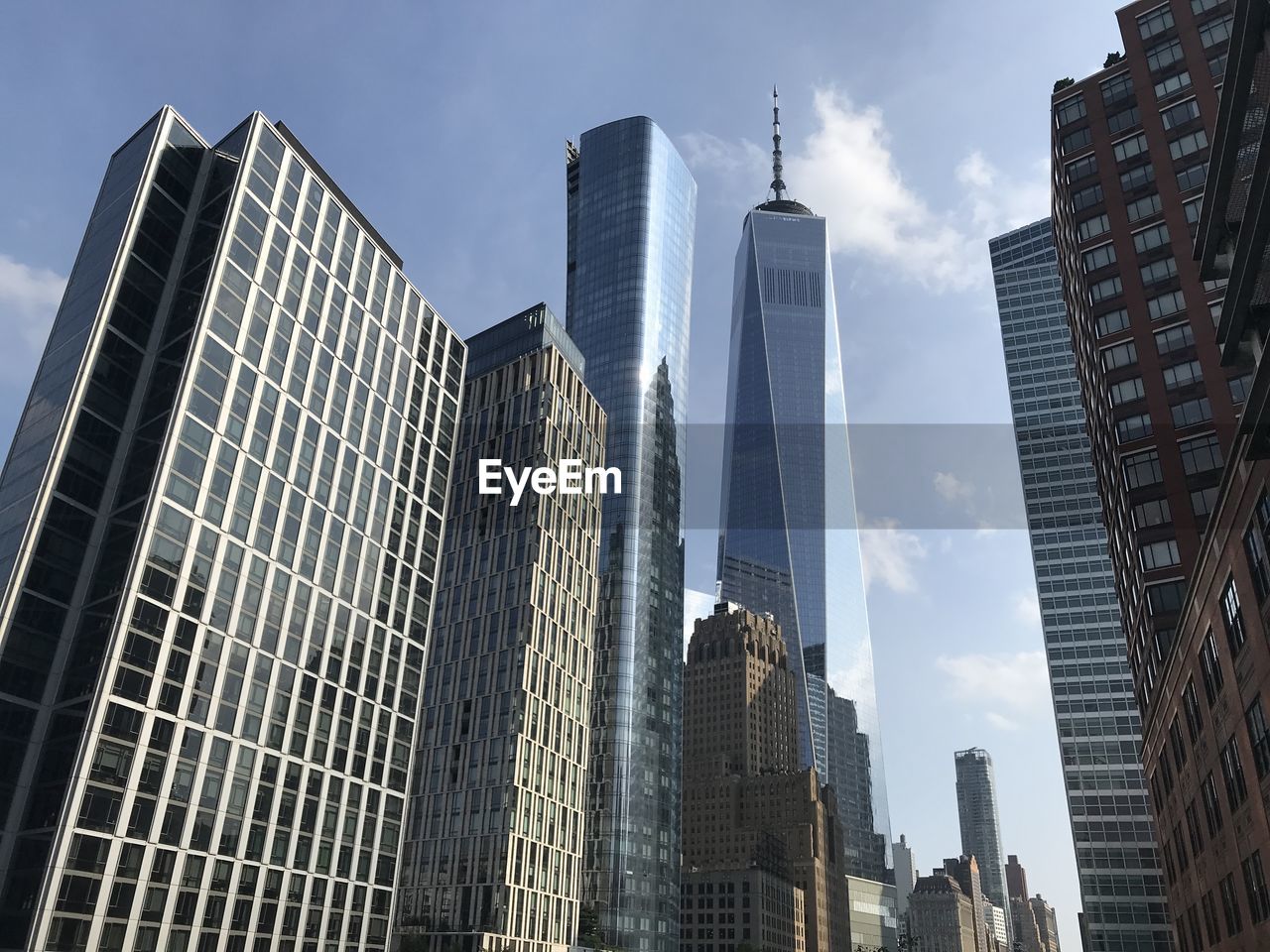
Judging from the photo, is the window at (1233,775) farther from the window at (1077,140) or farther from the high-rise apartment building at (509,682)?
the high-rise apartment building at (509,682)

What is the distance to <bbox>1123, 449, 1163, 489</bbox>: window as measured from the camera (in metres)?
83.2

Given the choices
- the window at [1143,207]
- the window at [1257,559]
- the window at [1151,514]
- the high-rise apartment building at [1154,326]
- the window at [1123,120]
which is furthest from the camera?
the window at [1123,120]

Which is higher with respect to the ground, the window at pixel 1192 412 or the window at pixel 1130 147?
the window at pixel 1130 147

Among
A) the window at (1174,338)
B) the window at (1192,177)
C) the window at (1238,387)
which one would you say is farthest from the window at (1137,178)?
the window at (1238,387)

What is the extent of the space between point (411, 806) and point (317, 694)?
50831 millimetres

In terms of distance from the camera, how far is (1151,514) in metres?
82.5

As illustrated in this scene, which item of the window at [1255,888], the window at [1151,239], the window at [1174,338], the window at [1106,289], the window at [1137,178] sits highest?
the window at [1137,178]

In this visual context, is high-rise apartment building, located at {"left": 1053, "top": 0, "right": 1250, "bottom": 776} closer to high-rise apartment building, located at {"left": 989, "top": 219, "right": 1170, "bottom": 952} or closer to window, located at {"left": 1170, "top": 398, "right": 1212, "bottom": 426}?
window, located at {"left": 1170, "top": 398, "right": 1212, "bottom": 426}

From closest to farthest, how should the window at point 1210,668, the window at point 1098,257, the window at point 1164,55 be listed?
the window at point 1210,668 < the window at point 1098,257 < the window at point 1164,55

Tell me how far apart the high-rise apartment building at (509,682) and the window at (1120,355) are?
271 ft

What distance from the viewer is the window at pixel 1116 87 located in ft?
320

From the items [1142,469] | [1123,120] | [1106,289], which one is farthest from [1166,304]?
[1123,120]

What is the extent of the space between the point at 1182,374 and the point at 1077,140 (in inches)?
1143

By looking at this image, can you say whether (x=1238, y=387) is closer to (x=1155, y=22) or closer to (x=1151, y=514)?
(x=1151, y=514)
